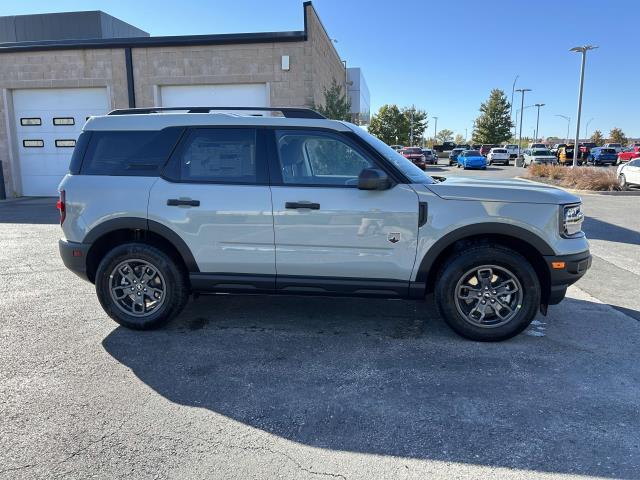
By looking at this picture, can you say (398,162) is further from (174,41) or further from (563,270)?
(174,41)

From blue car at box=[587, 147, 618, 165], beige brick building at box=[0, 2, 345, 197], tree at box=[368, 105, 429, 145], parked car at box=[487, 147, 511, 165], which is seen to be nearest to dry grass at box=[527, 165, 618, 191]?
beige brick building at box=[0, 2, 345, 197]

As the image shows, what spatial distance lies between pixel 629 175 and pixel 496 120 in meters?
52.4

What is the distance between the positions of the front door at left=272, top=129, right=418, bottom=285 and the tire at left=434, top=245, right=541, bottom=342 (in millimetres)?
383

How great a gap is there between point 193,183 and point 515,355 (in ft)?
10.3

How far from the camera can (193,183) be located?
14.3 feet

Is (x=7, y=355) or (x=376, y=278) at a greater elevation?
(x=376, y=278)

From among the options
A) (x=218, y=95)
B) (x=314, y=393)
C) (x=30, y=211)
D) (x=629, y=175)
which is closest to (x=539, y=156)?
Result: (x=629, y=175)

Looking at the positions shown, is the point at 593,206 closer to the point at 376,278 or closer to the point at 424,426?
the point at 376,278

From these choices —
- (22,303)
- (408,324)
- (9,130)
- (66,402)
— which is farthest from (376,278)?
(9,130)

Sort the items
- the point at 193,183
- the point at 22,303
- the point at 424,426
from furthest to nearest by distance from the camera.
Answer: the point at 22,303 < the point at 193,183 < the point at 424,426

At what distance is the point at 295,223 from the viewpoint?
4215 mm

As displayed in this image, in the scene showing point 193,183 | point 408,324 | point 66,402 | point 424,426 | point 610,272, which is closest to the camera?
point 424,426

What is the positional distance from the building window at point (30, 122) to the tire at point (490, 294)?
15864mm

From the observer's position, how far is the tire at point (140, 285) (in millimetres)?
4480
